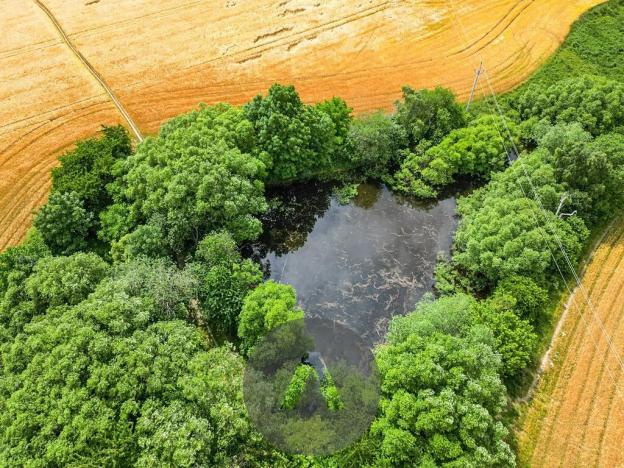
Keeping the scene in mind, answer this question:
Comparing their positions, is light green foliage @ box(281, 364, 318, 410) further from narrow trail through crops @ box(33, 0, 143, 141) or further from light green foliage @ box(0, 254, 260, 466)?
narrow trail through crops @ box(33, 0, 143, 141)

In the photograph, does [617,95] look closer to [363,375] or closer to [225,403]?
[363,375]

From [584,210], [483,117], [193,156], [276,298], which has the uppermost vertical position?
[193,156]

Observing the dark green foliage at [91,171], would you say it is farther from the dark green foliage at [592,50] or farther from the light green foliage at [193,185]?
the dark green foliage at [592,50]

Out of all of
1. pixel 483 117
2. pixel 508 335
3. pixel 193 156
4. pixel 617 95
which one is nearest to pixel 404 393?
pixel 508 335

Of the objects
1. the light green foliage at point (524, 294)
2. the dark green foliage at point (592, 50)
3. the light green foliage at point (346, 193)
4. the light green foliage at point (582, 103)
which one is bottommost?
the dark green foliage at point (592, 50)

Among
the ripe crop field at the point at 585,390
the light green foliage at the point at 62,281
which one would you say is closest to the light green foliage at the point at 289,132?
the light green foliage at the point at 62,281

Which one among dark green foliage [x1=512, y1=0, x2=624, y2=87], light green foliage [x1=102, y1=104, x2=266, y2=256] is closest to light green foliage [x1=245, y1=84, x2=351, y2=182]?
light green foliage [x1=102, y1=104, x2=266, y2=256]
